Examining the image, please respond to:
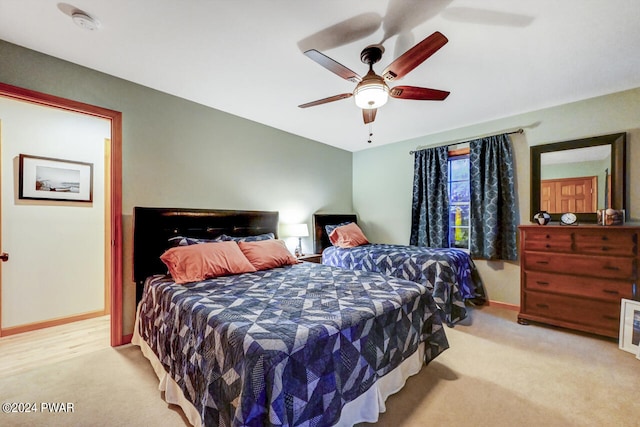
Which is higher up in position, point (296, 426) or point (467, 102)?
point (467, 102)

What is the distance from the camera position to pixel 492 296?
3639mm

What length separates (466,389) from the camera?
186 cm

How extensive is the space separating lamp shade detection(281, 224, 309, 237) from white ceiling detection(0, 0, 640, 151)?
5.74ft

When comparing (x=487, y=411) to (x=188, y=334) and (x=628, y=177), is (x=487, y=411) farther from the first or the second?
(x=628, y=177)

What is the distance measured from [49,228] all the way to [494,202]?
560 centimetres

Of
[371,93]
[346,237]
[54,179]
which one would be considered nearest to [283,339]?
[371,93]

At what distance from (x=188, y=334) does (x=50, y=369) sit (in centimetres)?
162

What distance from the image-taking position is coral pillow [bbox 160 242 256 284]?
7.36 ft

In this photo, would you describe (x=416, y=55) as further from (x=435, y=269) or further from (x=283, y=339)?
(x=435, y=269)

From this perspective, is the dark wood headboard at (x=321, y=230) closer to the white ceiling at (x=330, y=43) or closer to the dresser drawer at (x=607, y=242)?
the white ceiling at (x=330, y=43)

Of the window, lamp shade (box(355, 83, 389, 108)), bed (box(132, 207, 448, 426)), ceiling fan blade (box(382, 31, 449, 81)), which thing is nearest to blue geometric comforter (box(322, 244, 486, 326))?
the window

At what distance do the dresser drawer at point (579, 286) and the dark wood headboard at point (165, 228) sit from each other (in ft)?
11.4

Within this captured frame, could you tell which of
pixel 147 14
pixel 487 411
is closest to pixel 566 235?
pixel 487 411

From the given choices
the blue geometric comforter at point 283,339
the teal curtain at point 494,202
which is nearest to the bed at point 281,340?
the blue geometric comforter at point 283,339
